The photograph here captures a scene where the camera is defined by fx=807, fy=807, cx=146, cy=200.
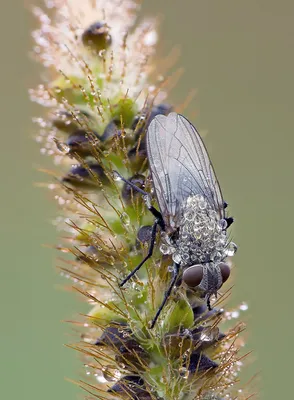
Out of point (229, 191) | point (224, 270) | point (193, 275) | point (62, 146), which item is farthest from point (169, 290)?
point (229, 191)

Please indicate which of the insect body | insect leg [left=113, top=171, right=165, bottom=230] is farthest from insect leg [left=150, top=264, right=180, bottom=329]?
insect leg [left=113, top=171, right=165, bottom=230]

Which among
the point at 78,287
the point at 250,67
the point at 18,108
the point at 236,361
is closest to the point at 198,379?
the point at 236,361

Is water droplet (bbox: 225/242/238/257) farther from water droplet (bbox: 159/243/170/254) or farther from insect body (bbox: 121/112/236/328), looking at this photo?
water droplet (bbox: 159/243/170/254)

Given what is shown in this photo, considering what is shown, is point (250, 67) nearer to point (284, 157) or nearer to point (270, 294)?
point (284, 157)

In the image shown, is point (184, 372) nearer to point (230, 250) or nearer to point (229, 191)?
point (230, 250)

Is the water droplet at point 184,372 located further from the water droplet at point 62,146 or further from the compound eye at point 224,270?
the water droplet at point 62,146
